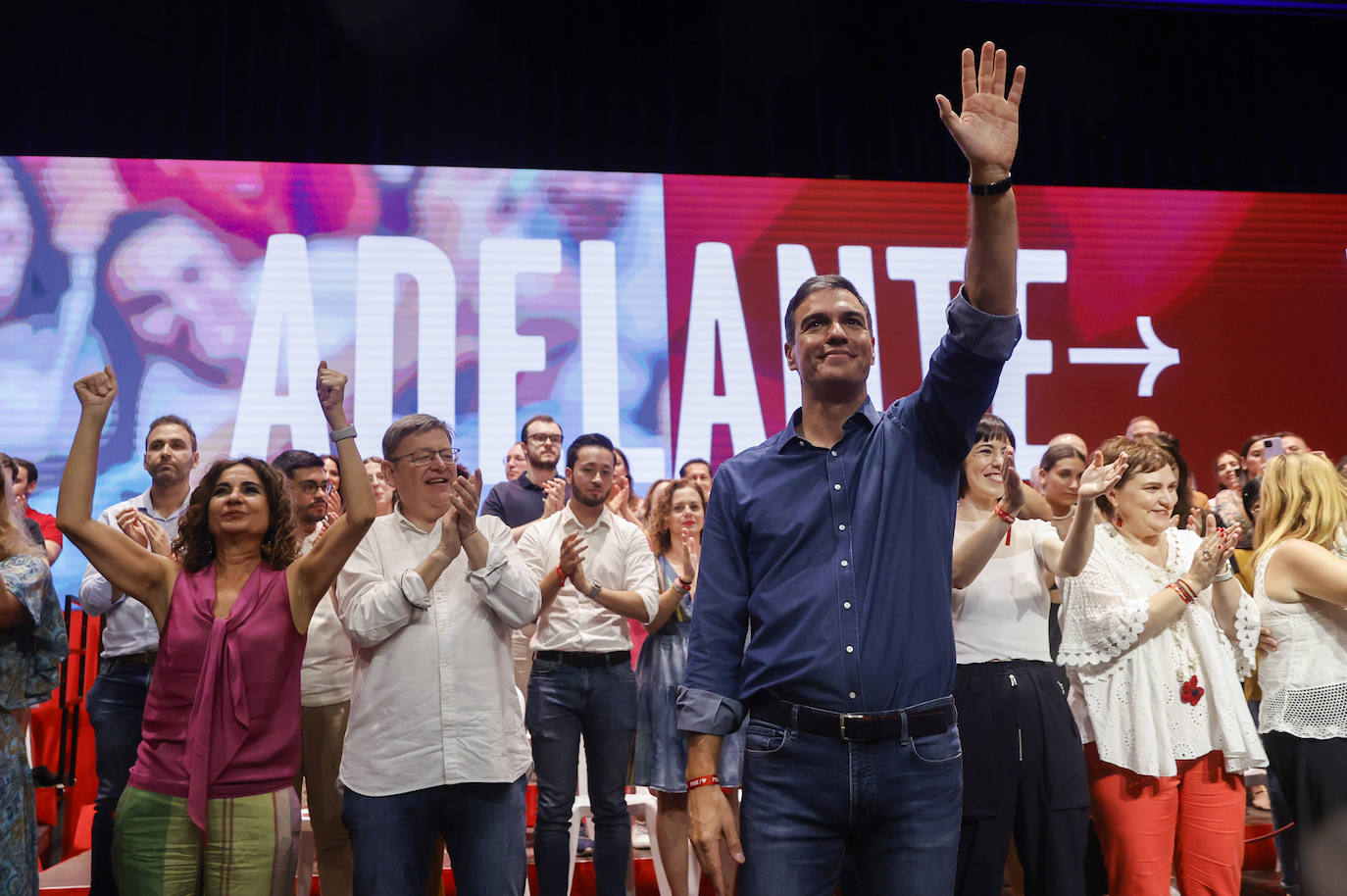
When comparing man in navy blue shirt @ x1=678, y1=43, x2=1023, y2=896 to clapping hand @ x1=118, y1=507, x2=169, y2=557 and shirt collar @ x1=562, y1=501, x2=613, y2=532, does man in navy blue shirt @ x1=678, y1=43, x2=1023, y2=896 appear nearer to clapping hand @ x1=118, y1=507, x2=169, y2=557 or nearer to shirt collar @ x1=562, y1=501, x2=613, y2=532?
clapping hand @ x1=118, y1=507, x2=169, y2=557

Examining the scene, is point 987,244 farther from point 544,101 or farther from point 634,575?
point 544,101

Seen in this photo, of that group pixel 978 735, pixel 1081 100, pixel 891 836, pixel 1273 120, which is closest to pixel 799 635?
pixel 891 836

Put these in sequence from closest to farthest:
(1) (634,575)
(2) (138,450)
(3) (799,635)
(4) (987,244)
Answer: (4) (987,244) → (3) (799,635) → (1) (634,575) → (2) (138,450)

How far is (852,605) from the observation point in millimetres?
1574

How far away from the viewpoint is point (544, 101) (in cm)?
680

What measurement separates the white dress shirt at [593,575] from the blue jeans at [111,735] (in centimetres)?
122

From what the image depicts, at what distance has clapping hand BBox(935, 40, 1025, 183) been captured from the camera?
58.0 inches

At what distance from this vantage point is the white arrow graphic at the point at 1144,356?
6.09m

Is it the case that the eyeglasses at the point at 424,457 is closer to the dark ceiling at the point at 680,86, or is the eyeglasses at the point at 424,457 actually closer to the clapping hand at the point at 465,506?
the clapping hand at the point at 465,506

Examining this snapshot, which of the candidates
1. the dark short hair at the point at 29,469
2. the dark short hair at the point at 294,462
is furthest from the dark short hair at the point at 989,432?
the dark short hair at the point at 29,469

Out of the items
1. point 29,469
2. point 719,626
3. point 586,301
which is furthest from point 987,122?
point 29,469

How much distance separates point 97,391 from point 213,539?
0.41 m

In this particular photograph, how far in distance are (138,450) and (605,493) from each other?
110 inches

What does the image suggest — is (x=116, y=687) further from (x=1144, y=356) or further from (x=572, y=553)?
(x=1144, y=356)
